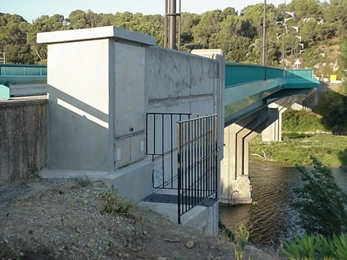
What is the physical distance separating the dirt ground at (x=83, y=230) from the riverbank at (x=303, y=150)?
35.1 meters

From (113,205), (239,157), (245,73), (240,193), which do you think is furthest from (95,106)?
(239,157)

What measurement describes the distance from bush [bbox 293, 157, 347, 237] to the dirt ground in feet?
30.3

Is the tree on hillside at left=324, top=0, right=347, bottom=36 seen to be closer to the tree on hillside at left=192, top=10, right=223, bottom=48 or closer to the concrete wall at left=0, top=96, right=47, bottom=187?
the tree on hillside at left=192, top=10, right=223, bottom=48

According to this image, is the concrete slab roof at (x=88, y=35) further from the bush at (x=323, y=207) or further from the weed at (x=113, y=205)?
the bush at (x=323, y=207)

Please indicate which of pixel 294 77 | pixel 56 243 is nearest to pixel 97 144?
pixel 56 243

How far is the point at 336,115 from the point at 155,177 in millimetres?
52143

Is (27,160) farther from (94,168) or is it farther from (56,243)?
(56,243)

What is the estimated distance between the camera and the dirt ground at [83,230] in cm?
470

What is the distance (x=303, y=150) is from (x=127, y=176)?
3856cm

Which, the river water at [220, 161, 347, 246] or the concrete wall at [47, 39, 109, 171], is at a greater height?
the concrete wall at [47, 39, 109, 171]

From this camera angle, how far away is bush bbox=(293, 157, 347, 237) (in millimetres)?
15023

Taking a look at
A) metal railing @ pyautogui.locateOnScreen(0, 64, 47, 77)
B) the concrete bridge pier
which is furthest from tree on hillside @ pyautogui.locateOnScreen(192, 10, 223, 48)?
metal railing @ pyautogui.locateOnScreen(0, 64, 47, 77)

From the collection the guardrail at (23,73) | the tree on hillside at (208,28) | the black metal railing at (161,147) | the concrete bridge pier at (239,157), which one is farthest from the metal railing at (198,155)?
the tree on hillside at (208,28)

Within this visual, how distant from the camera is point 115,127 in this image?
7250 mm
